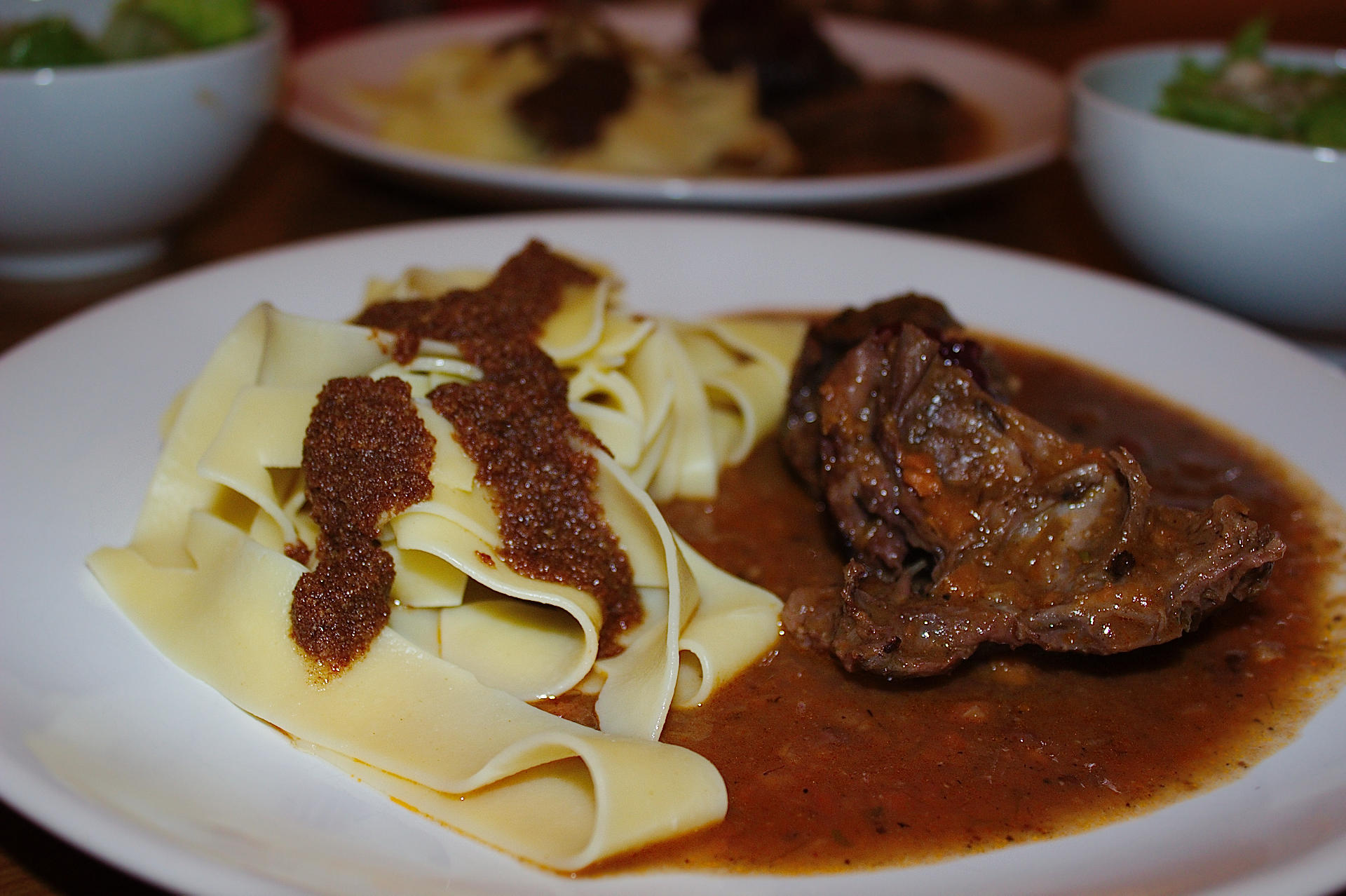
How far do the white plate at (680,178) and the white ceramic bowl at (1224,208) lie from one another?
2.72ft

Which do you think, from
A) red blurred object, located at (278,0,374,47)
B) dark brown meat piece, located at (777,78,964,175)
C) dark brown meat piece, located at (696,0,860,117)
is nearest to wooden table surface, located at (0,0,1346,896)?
dark brown meat piece, located at (777,78,964,175)

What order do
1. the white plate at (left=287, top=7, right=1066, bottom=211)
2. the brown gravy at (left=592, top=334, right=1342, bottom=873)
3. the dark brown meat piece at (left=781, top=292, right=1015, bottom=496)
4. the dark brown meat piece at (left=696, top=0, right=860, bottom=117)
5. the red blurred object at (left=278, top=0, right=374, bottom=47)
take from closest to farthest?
the brown gravy at (left=592, top=334, right=1342, bottom=873)
the dark brown meat piece at (left=781, top=292, right=1015, bottom=496)
the white plate at (left=287, top=7, right=1066, bottom=211)
the dark brown meat piece at (left=696, top=0, right=860, bottom=117)
the red blurred object at (left=278, top=0, right=374, bottom=47)

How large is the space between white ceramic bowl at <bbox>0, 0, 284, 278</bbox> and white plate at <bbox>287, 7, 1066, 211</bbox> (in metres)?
0.80

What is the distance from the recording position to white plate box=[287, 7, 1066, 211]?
6.06 m

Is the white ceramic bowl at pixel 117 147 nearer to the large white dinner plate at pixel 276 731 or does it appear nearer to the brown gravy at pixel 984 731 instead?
the large white dinner plate at pixel 276 731

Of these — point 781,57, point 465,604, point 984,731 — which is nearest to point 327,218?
point 781,57

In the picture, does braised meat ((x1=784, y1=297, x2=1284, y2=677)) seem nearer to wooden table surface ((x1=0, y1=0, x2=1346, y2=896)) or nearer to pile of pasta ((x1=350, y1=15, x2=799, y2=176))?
wooden table surface ((x1=0, y1=0, x2=1346, y2=896))

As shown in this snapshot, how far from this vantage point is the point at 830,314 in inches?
208

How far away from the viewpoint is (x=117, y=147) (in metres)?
5.40

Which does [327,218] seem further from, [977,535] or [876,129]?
[977,535]

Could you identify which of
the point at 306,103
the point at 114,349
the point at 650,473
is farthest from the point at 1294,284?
the point at 306,103

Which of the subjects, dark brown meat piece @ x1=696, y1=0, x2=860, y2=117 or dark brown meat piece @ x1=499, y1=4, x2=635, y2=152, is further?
dark brown meat piece @ x1=696, y1=0, x2=860, y2=117

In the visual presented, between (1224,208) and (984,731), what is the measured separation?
3262 mm

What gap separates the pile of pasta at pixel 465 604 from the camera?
2.81 meters
